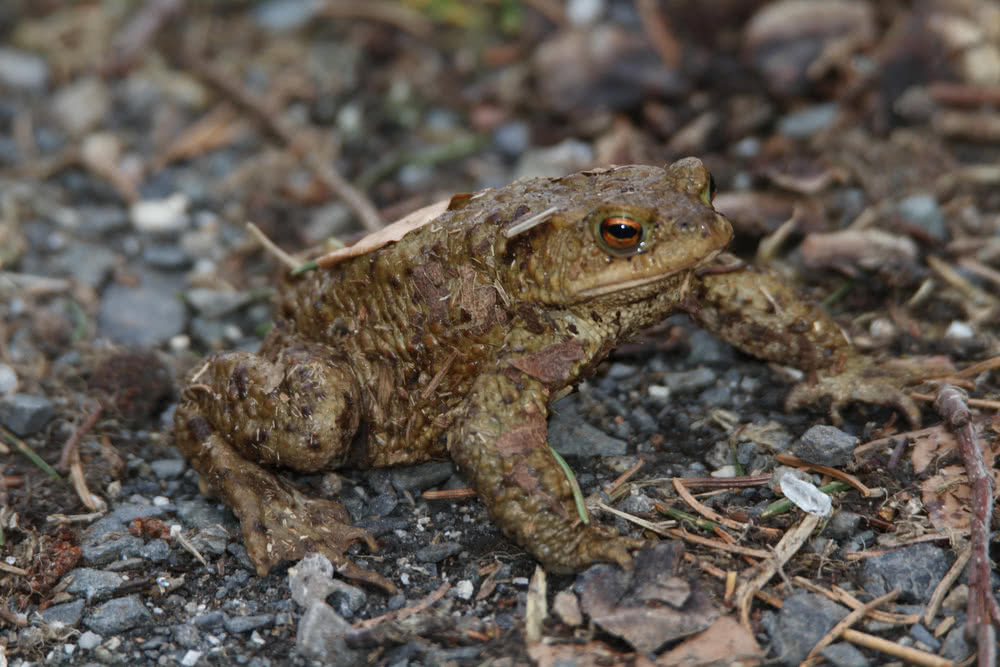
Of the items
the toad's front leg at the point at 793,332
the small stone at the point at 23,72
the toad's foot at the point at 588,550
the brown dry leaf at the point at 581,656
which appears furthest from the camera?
the small stone at the point at 23,72

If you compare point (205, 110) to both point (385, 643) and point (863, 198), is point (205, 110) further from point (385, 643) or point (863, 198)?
point (385, 643)

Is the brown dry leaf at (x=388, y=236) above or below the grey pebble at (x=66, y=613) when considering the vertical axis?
above

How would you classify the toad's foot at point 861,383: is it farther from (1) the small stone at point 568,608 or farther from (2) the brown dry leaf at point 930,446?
(1) the small stone at point 568,608

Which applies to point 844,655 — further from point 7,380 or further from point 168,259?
point 168,259

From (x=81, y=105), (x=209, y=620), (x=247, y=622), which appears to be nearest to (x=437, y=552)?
(x=247, y=622)

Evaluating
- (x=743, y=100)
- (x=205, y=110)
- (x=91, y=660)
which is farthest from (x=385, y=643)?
(x=205, y=110)

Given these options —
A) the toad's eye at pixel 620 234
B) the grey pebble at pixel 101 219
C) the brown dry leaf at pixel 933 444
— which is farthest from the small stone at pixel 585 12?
the brown dry leaf at pixel 933 444
